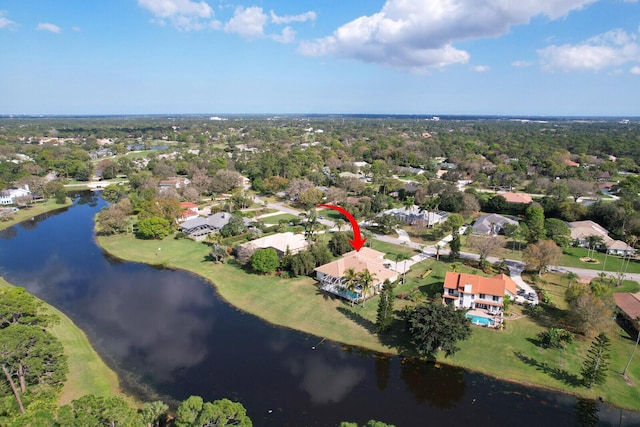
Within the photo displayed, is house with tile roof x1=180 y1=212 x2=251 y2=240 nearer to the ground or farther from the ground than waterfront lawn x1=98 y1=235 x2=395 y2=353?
farther from the ground

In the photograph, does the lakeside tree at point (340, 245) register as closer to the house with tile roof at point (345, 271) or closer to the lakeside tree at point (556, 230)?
the house with tile roof at point (345, 271)

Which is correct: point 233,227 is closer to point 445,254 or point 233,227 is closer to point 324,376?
point 445,254

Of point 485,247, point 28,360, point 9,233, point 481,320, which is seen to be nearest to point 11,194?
point 9,233

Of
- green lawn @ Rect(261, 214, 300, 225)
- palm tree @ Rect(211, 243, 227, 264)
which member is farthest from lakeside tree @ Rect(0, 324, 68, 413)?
green lawn @ Rect(261, 214, 300, 225)

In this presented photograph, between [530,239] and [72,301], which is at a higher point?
[530,239]

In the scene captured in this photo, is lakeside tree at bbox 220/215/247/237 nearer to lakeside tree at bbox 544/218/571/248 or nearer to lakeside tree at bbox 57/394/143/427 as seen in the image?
lakeside tree at bbox 57/394/143/427

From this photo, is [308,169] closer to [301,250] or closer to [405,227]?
[405,227]

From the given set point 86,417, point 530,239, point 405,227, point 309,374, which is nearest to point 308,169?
point 405,227
